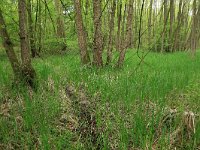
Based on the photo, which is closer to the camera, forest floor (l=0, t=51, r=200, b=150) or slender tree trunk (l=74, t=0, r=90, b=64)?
forest floor (l=0, t=51, r=200, b=150)

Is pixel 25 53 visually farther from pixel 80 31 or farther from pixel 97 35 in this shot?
pixel 97 35

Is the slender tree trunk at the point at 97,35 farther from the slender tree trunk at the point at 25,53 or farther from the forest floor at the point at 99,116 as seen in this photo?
the slender tree trunk at the point at 25,53

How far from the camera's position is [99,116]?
9.14 ft

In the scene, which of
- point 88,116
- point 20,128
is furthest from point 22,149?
point 88,116

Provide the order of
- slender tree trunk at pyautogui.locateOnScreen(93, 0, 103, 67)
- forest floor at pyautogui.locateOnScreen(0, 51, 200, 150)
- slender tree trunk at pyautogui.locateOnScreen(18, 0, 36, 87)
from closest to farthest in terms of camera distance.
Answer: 1. forest floor at pyautogui.locateOnScreen(0, 51, 200, 150)
2. slender tree trunk at pyautogui.locateOnScreen(18, 0, 36, 87)
3. slender tree trunk at pyautogui.locateOnScreen(93, 0, 103, 67)

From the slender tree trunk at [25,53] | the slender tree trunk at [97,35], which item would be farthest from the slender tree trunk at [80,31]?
the slender tree trunk at [25,53]

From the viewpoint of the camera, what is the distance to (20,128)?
2881 millimetres

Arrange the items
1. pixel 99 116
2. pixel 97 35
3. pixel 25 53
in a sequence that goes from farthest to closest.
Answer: pixel 97 35 < pixel 25 53 < pixel 99 116

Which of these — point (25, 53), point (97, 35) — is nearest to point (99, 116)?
point (25, 53)

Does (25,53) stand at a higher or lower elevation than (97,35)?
lower

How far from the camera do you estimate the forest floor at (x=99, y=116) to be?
8.13ft

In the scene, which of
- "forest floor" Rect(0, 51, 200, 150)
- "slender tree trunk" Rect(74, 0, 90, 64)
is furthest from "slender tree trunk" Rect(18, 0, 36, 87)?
"slender tree trunk" Rect(74, 0, 90, 64)

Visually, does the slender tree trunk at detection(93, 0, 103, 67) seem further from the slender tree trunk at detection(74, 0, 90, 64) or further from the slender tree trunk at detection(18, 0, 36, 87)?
the slender tree trunk at detection(18, 0, 36, 87)

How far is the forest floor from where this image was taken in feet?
8.13
